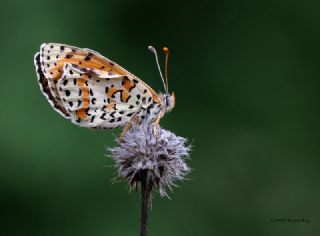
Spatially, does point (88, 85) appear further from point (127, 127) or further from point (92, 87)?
point (127, 127)

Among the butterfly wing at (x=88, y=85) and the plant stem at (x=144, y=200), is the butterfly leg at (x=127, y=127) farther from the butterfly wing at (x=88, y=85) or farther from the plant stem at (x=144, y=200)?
the plant stem at (x=144, y=200)

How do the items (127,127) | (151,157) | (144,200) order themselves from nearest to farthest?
(144,200) < (151,157) < (127,127)

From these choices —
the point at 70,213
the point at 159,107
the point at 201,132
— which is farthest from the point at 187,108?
the point at 159,107

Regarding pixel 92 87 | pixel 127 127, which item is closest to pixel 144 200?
pixel 127 127

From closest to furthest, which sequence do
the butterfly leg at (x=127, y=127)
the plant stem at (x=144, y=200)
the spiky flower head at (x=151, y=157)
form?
the plant stem at (x=144, y=200) < the spiky flower head at (x=151, y=157) < the butterfly leg at (x=127, y=127)

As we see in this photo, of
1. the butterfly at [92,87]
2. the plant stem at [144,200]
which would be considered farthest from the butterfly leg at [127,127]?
the plant stem at [144,200]

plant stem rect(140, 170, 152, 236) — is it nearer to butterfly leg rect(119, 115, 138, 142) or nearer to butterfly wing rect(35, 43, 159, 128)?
butterfly leg rect(119, 115, 138, 142)

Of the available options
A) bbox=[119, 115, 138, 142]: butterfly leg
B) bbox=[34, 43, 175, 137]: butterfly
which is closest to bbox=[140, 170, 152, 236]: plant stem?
bbox=[119, 115, 138, 142]: butterfly leg
